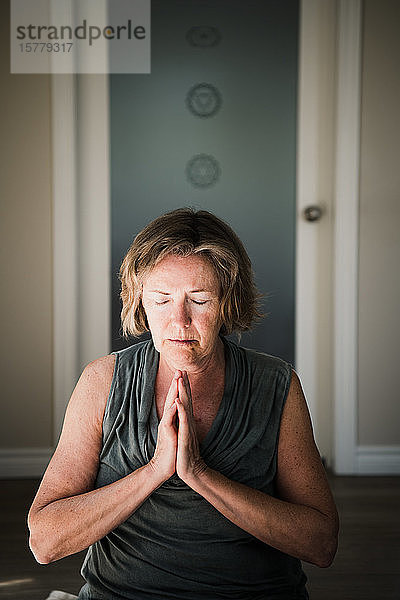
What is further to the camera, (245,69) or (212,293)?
(245,69)

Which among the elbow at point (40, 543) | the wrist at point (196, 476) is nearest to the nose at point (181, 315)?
the wrist at point (196, 476)

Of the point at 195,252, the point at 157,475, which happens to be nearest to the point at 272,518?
the point at 157,475

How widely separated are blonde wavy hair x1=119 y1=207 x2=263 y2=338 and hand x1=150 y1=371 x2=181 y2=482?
0.65ft

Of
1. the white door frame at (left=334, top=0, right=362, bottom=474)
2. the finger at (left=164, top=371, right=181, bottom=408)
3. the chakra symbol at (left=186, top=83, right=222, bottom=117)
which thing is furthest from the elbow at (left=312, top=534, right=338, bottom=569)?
the chakra symbol at (left=186, top=83, right=222, bottom=117)

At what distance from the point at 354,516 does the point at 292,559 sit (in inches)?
64.5

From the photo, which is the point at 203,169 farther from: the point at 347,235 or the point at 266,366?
the point at 266,366

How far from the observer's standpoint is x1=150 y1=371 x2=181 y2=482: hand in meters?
1.20

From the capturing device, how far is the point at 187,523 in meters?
1.29

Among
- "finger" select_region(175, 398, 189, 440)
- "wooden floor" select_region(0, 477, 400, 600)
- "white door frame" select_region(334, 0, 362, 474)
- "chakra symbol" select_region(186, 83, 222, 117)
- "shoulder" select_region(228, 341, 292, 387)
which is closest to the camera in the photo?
"finger" select_region(175, 398, 189, 440)

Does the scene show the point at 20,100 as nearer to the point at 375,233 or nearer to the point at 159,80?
the point at 159,80

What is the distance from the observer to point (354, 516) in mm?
2881

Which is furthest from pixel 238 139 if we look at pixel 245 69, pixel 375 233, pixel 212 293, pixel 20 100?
pixel 212 293

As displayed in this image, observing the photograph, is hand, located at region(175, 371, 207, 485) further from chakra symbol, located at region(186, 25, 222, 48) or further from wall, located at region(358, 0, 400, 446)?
chakra symbol, located at region(186, 25, 222, 48)

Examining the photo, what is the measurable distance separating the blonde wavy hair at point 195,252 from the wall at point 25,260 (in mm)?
2107
